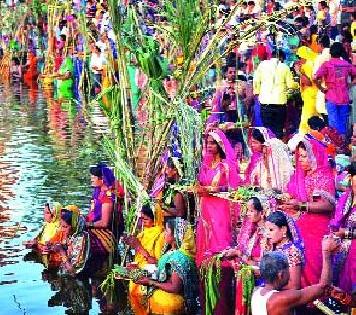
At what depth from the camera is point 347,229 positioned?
7598mm

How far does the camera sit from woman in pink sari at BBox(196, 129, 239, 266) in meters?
8.76

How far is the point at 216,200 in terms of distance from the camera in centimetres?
879

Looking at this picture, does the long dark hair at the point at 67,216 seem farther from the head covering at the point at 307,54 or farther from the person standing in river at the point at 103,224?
the head covering at the point at 307,54

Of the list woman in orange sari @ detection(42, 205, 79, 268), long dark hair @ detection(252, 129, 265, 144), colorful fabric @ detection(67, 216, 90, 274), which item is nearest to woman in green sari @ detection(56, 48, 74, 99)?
woman in orange sari @ detection(42, 205, 79, 268)

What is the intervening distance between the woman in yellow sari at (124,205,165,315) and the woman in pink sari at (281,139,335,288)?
5.36ft

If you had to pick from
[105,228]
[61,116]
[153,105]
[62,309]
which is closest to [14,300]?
[62,309]

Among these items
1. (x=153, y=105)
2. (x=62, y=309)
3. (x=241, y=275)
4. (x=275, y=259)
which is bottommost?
(x=62, y=309)

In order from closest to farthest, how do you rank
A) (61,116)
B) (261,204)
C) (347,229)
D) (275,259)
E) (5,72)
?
(275,259), (347,229), (261,204), (61,116), (5,72)

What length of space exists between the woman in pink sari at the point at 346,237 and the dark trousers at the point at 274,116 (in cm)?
761

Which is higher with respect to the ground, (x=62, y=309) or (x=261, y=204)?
(x=261, y=204)

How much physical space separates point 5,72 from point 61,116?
9.93 meters

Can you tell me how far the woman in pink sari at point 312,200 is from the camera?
7.91 meters

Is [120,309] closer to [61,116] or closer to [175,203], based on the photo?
[175,203]

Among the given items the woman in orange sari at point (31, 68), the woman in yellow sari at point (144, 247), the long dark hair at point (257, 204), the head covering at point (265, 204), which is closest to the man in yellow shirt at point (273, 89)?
the woman in yellow sari at point (144, 247)
